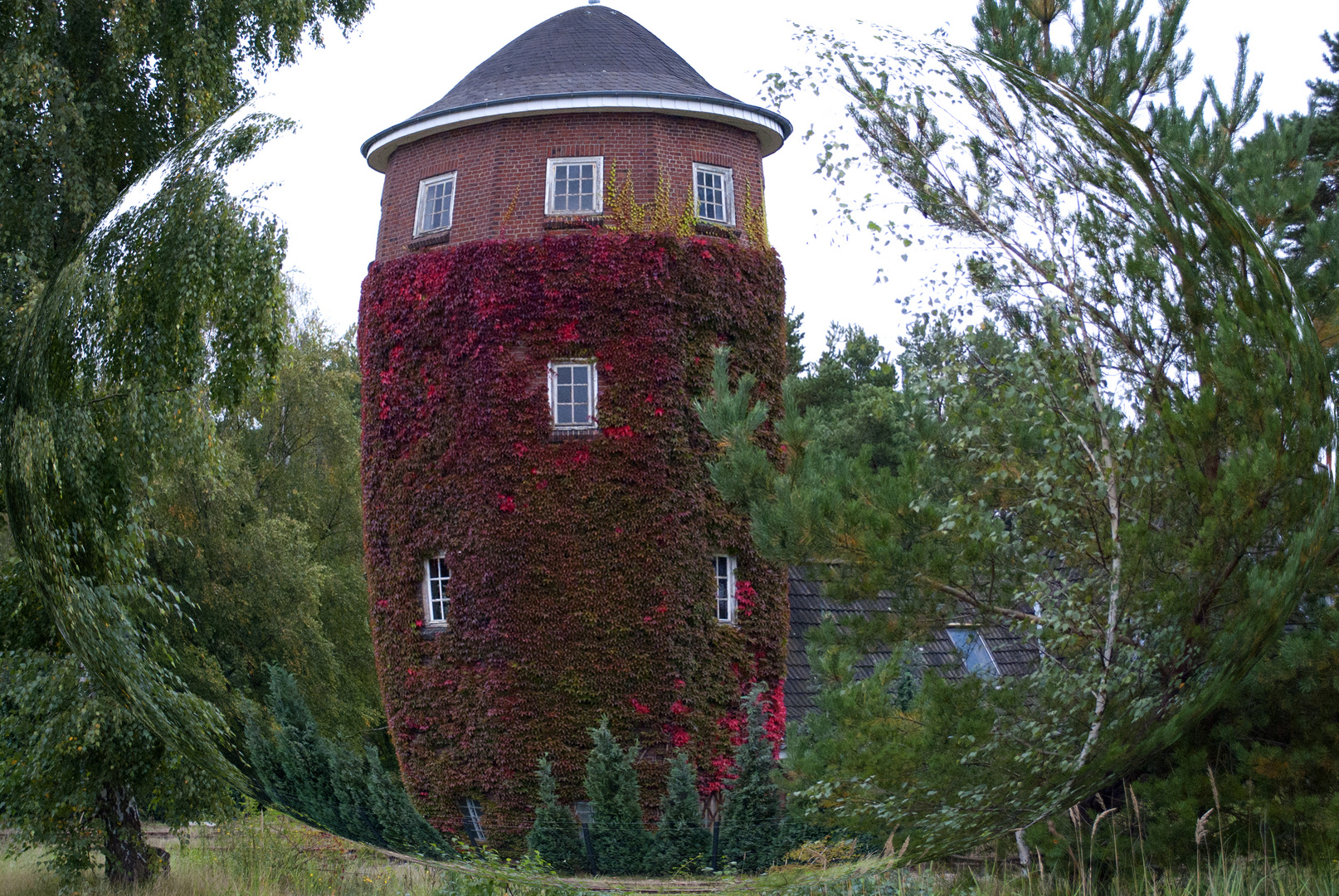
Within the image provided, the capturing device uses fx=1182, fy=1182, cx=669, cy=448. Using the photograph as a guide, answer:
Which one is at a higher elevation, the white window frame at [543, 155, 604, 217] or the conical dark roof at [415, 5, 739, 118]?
the conical dark roof at [415, 5, 739, 118]

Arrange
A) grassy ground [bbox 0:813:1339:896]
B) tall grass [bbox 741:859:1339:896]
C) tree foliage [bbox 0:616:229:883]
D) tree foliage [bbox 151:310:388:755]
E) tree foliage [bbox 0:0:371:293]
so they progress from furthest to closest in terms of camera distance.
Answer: tree foliage [bbox 0:0:371:293], tree foliage [bbox 0:616:229:883], tall grass [bbox 741:859:1339:896], grassy ground [bbox 0:813:1339:896], tree foliage [bbox 151:310:388:755]

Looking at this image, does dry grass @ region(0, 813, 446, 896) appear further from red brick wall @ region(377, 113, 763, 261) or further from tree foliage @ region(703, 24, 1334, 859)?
red brick wall @ region(377, 113, 763, 261)

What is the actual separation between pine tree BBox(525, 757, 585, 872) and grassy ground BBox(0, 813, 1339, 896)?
0.61ft

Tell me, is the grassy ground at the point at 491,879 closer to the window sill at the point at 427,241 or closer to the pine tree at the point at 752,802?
the pine tree at the point at 752,802

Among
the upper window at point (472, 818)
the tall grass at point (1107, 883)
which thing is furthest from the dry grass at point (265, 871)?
the upper window at point (472, 818)

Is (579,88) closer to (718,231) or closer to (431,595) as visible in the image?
(718,231)

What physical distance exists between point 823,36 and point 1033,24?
146 inches

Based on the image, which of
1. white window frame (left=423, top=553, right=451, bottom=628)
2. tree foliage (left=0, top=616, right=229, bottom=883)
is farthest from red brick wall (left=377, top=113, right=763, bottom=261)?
tree foliage (left=0, top=616, right=229, bottom=883)

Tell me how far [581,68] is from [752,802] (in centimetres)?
264

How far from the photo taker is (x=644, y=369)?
4.03 metres

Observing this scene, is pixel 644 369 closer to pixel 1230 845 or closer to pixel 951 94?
pixel 951 94

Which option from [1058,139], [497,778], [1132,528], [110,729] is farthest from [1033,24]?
[110,729]

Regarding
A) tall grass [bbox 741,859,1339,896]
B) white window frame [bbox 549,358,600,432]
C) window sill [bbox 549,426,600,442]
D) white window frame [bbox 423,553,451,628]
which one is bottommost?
tall grass [bbox 741,859,1339,896]

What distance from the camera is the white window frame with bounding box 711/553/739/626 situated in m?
4.14
